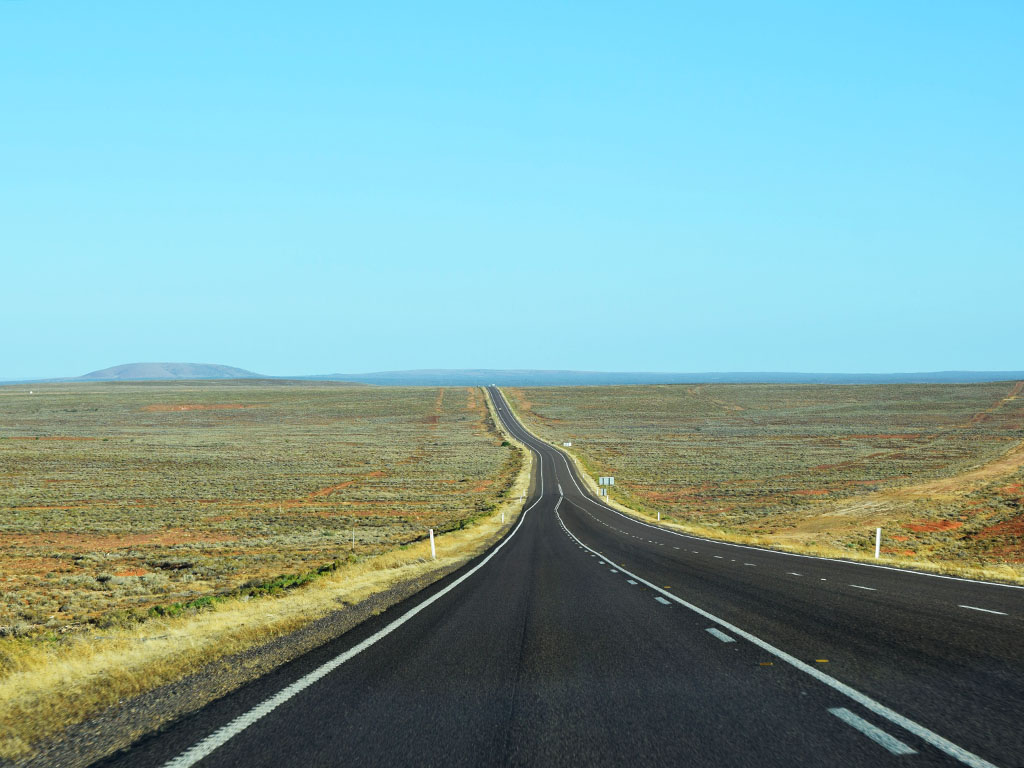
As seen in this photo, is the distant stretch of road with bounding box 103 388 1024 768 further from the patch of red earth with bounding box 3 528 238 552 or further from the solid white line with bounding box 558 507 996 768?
the patch of red earth with bounding box 3 528 238 552

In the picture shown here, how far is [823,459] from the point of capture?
248 ft

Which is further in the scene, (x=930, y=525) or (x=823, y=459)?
(x=823, y=459)

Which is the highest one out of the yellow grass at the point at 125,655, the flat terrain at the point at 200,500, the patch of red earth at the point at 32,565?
the yellow grass at the point at 125,655

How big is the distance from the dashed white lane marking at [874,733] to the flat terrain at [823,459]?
23904 mm

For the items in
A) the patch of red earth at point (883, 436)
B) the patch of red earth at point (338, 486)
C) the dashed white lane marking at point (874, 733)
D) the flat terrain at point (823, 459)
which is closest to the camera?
the dashed white lane marking at point (874, 733)

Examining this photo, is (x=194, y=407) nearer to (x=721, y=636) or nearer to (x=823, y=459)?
(x=823, y=459)

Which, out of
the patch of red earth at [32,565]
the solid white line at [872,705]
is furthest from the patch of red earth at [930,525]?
the patch of red earth at [32,565]

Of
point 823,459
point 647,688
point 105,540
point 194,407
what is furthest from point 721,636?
point 194,407

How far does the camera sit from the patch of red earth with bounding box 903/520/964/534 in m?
32.0

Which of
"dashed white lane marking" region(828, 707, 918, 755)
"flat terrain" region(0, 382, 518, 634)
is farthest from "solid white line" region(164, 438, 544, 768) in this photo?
"flat terrain" region(0, 382, 518, 634)

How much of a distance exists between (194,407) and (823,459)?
134m

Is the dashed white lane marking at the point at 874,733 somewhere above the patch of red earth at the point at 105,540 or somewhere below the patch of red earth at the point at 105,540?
above

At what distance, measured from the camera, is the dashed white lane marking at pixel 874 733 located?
440 cm

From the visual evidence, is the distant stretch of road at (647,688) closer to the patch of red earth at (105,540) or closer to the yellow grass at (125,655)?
the yellow grass at (125,655)
